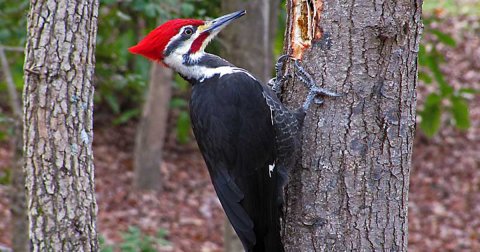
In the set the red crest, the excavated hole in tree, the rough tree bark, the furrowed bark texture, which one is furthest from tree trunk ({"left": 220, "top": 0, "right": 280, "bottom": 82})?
the furrowed bark texture

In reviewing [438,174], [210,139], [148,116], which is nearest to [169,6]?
[210,139]

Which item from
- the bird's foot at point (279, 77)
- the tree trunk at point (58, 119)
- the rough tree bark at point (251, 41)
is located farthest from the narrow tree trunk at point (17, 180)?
the bird's foot at point (279, 77)

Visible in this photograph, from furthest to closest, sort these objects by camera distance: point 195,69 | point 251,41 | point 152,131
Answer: point 152,131 < point 251,41 < point 195,69

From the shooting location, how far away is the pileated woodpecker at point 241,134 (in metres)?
2.97

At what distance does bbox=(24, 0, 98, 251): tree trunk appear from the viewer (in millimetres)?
2719

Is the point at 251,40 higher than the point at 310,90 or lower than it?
higher

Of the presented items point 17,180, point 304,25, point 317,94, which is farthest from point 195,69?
point 17,180

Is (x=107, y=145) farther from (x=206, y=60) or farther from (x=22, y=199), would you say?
(x=206, y=60)

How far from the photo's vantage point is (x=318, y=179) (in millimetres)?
2805

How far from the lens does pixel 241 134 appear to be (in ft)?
10.2

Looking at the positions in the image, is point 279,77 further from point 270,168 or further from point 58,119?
point 58,119

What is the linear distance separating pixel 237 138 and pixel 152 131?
4.86 meters

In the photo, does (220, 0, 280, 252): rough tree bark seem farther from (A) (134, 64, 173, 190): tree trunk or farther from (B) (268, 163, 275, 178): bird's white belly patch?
(A) (134, 64, 173, 190): tree trunk

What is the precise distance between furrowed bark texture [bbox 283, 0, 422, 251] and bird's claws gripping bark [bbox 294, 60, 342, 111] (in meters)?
0.03
